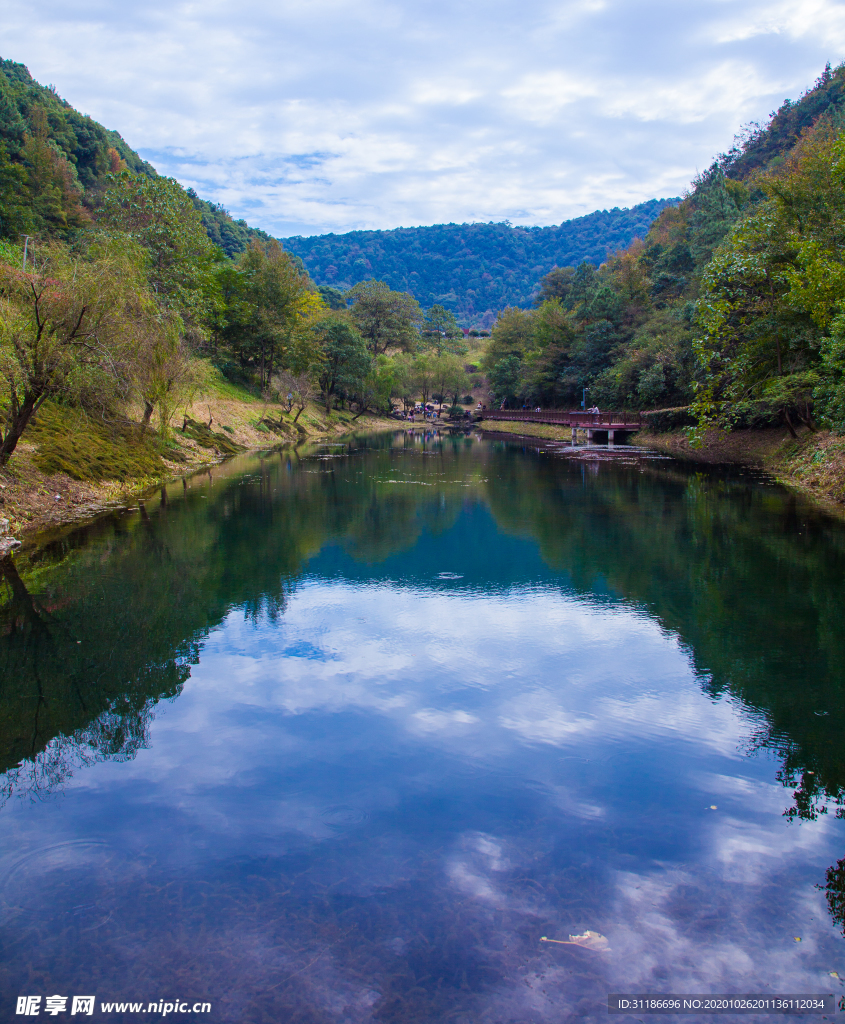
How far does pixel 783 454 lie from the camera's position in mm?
35125

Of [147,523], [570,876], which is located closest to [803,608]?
[570,876]

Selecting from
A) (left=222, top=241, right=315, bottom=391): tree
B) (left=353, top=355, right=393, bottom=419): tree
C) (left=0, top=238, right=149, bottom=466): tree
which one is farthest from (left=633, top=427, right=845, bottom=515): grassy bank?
(left=353, top=355, right=393, bottom=419): tree

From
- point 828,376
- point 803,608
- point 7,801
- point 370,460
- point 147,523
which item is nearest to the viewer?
point 7,801

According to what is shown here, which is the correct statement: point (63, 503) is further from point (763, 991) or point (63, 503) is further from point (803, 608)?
point (763, 991)

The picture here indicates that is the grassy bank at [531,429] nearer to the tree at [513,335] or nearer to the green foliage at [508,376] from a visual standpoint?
the green foliage at [508,376]

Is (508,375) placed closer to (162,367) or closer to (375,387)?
(375,387)

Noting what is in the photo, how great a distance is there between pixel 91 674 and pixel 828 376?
28.9 meters

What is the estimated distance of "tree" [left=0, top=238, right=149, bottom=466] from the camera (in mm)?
Answer: 17464

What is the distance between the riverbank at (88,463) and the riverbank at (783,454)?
2467 cm

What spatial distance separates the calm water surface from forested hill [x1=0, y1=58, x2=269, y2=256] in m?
53.5

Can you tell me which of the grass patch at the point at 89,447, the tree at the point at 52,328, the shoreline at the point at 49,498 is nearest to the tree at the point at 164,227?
the grass patch at the point at 89,447

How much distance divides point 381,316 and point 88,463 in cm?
7420

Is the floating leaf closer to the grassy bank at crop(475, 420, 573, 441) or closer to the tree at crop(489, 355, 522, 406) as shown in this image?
the grassy bank at crop(475, 420, 573, 441)

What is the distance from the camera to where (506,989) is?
4734 millimetres
